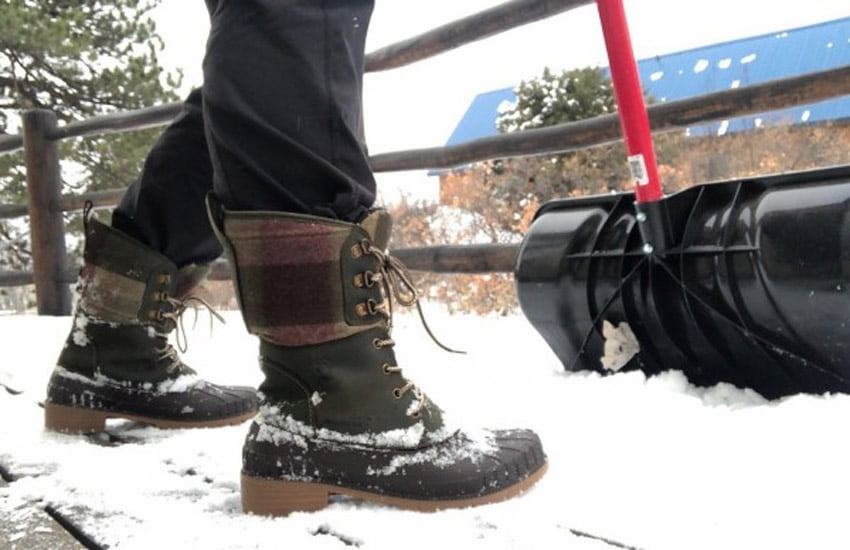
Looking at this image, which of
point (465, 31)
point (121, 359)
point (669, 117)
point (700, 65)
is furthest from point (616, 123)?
point (700, 65)

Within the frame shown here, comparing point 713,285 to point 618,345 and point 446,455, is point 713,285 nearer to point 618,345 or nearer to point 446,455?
point 618,345

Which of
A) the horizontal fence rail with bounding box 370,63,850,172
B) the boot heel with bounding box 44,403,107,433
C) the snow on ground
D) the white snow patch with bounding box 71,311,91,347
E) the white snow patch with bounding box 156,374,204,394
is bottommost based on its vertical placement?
the snow on ground

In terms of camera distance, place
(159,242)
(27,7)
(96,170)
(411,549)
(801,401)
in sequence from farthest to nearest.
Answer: (96,170) < (27,7) < (159,242) < (801,401) < (411,549)

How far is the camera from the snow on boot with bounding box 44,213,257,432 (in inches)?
44.8

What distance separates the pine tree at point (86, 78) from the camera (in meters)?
7.02

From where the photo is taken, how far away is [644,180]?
119 centimetres

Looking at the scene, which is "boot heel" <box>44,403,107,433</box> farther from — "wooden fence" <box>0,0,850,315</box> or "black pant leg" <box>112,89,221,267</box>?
"wooden fence" <box>0,0,850,315</box>

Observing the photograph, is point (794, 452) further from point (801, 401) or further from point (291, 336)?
point (291, 336)

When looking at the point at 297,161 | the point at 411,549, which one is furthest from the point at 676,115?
the point at 411,549

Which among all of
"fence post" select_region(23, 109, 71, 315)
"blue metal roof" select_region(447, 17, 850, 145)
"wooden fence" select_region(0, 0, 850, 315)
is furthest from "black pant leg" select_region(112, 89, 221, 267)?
"blue metal roof" select_region(447, 17, 850, 145)

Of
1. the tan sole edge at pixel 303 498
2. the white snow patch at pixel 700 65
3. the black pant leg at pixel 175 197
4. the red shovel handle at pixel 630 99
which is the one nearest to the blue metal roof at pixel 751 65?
the white snow patch at pixel 700 65

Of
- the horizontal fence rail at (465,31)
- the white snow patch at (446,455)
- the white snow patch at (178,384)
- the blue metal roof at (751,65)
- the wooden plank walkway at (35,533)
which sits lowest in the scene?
the wooden plank walkway at (35,533)

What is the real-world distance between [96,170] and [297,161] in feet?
24.4

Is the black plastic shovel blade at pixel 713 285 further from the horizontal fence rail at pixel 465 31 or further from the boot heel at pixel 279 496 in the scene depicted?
the horizontal fence rail at pixel 465 31
